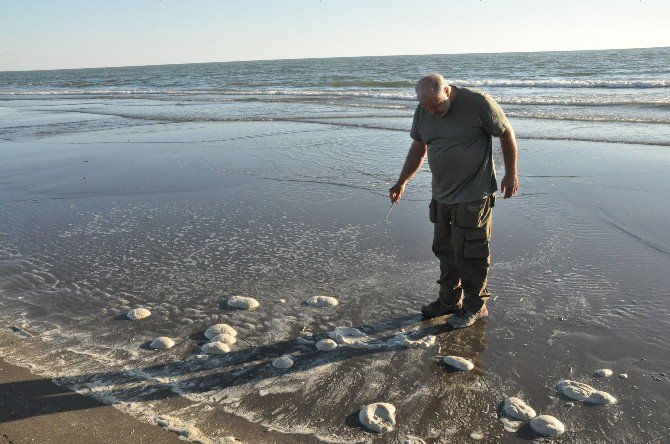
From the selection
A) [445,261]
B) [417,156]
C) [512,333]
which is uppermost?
[417,156]

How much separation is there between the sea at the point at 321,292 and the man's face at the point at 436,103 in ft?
5.08

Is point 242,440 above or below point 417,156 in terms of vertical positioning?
below

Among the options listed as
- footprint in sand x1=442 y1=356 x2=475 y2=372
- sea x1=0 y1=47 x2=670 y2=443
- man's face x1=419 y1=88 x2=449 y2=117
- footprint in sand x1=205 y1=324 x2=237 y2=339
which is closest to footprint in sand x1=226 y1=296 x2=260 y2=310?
sea x1=0 y1=47 x2=670 y2=443

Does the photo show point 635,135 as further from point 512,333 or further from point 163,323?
point 163,323

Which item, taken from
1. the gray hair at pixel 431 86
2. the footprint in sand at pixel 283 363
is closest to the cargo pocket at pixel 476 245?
the gray hair at pixel 431 86

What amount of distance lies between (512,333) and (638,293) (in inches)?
53.2

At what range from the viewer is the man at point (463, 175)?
3777 millimetres

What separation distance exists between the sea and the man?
309 mm

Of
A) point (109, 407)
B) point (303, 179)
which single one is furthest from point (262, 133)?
point (109, 407)

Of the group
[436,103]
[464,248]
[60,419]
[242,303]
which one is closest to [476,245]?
[464,248]

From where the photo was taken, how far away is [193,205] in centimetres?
741

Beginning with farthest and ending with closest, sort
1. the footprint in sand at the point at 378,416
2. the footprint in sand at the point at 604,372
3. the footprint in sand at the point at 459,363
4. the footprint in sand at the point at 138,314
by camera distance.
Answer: the footprint in sand at the point at 138,314
the footprint in sand at the point at 459,363
the footprint in sand at the point at 604,372
the footprint in sand at the point at 378,416

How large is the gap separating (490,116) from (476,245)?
909 mm

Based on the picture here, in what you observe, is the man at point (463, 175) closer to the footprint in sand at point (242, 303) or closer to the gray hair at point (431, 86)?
the gray hair at point (431, 86)
